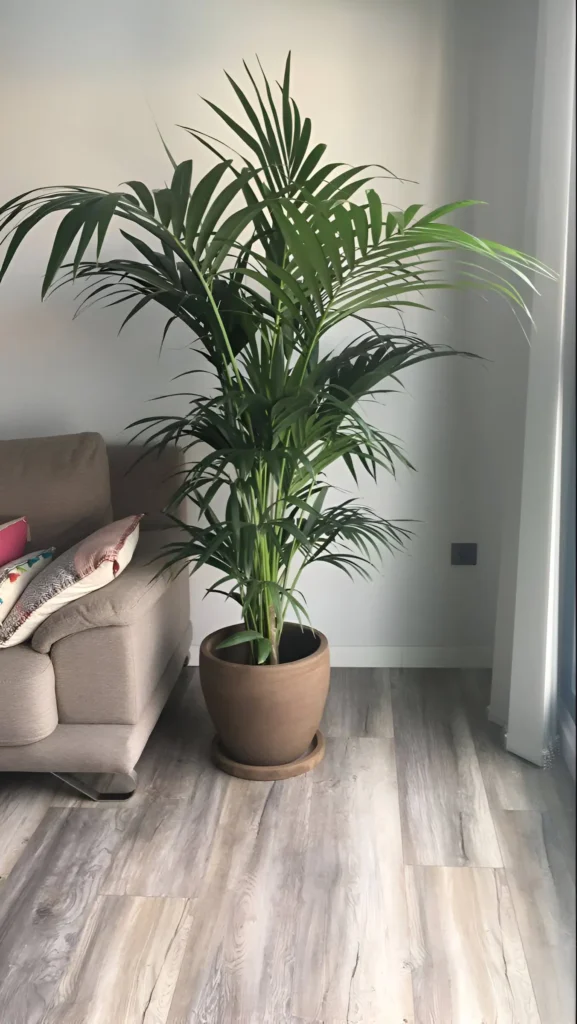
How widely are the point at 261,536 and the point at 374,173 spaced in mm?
1284

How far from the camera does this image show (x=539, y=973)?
1.55 metres

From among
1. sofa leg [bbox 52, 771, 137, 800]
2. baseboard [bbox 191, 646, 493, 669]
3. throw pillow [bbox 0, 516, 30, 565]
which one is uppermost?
throw pillow [bbox 0, 516, 30, 565]

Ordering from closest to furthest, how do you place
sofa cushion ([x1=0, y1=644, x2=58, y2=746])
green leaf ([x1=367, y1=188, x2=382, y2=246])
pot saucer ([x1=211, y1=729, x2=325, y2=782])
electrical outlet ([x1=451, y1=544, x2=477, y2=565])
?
green leaf ([x1=367, y1=188, x2=382, y2=246]) < sofa cushion ([x1=0, y1=644, x2=58, y2=746]) < pot saucer ([x1=211, y1=729, x2=325, y2=782]) < electrical outlet ([x1=451, y1=544, x2=477, y2=565])

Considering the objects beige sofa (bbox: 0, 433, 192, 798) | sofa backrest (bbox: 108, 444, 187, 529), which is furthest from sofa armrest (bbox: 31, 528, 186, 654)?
sofa backrest (bbox: 108, 444, 187, 529)

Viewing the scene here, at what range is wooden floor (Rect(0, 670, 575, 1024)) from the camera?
151cm

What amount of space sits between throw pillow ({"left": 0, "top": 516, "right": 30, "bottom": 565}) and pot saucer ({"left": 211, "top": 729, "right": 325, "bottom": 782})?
0.78 metres

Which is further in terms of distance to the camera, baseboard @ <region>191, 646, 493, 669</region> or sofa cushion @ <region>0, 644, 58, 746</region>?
baseboard @ <region>191, 646, 493, 669</region>

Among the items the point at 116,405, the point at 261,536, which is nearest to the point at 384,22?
the point at 116,405

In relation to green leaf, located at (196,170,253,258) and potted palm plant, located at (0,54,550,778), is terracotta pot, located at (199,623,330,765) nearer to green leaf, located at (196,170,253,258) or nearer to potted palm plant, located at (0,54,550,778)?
potted palm plant, located at (0,54,550,778)

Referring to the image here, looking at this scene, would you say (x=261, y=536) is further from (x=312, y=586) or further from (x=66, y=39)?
(x=66, y=39)

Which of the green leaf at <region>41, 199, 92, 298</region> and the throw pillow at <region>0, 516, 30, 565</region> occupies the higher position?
the green leaf at <region>41, 199, 92, 298</region>

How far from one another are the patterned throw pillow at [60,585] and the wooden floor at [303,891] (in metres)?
0.48

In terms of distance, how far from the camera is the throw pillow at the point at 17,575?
6.79ft

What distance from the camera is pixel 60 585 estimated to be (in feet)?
6.63
